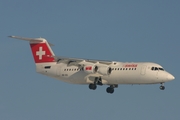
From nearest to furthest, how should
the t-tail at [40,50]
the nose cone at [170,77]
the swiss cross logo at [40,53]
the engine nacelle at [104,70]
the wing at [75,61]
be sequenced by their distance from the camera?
the nose cone at [170,77], the engine nacelle at [104,70], the wing at [75,61], the t-tail at [40,50], the swiss cross logo at [40,53]

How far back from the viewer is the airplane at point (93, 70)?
48.0m

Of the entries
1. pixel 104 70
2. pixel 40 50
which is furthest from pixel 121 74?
pixel 40 50

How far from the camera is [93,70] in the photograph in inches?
1949

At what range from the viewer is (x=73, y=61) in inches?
2000

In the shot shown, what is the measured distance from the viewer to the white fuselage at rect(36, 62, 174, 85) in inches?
1886

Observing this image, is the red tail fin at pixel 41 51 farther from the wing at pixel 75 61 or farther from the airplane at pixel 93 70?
the wing at pixel 75 61

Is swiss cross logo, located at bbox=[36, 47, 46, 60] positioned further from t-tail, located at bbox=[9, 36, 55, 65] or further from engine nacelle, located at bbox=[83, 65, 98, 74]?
engine nacelle, located at bbox=[83, 65, 98, 74]

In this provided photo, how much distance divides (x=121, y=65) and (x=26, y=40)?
9.61 meters

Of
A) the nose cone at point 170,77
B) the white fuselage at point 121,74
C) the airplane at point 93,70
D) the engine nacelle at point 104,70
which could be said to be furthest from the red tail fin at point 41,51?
the nose cone at point 170,77

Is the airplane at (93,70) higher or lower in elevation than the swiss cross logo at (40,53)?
lower

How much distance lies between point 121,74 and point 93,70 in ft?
8.53

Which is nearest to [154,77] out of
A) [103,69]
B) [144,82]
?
[144,82]

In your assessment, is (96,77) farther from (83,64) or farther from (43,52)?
(43,52)

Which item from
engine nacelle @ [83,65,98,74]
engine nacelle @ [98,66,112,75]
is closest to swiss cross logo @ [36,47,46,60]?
engine nacelle @ [83,65,98,74]
